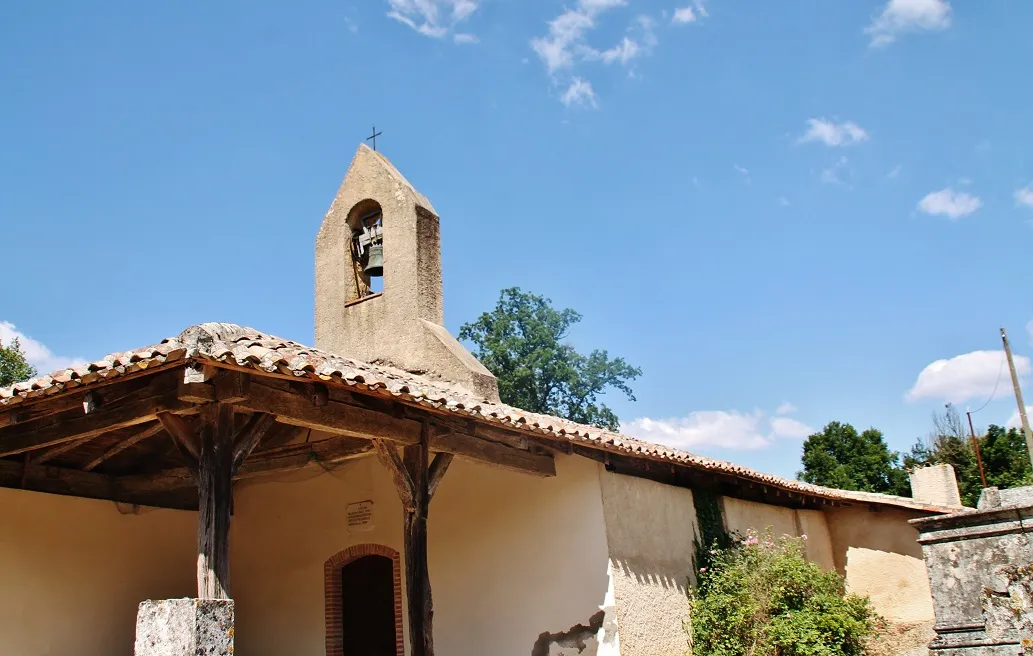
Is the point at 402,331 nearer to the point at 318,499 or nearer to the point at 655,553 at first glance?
the point at 318,499

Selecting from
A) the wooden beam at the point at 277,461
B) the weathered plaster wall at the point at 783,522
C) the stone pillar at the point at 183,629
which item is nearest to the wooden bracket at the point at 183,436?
the wooden beam at the point at 277,461

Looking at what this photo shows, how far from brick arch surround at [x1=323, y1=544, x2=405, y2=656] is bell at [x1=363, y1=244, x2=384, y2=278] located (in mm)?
4076

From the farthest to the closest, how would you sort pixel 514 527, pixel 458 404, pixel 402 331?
pixel 402 331, pixel 514 527, pixel 458 404

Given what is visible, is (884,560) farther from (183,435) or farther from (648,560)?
(183,435)

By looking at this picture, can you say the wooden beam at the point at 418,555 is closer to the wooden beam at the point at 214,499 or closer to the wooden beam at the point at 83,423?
the wooden beam at the point at 214,499

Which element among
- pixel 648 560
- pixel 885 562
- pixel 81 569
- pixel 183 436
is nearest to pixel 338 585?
pixel 81 569

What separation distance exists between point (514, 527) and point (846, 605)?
3.82 meters

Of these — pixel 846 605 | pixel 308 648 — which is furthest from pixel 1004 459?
pixel 308 648

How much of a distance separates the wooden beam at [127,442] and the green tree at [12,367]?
15.7 m

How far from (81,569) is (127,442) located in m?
2.69

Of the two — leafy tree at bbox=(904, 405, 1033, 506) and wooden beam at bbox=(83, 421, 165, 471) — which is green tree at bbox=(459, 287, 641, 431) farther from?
wooden beam at bbox=(83, 421, 165, 471)

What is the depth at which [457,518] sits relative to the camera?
32.6 ft

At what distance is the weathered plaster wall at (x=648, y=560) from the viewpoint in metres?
9.07

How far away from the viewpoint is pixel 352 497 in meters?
10.7
